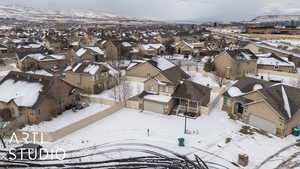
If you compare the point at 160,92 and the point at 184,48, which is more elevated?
the point at 184,48

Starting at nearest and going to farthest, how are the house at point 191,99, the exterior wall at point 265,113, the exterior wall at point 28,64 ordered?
the exterior wall at point 265,113 < the house at point 191,99 < the exterior wall at point 28,64

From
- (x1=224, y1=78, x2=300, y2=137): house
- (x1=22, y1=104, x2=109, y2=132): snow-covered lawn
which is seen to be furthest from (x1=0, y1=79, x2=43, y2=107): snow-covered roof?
(x1=224, y1=78, x2=300, y2=137): house

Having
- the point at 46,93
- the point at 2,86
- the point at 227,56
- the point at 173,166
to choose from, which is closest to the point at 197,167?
the point at 173,166

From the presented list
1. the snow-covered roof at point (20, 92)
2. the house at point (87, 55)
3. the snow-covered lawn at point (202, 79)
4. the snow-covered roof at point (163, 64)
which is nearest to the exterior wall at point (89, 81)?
the snow-covered roof at point (20, 92)

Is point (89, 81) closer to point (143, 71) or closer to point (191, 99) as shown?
point (143, 71)

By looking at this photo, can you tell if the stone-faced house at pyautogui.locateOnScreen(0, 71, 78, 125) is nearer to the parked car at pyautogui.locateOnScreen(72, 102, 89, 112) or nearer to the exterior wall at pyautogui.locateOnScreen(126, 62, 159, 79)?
the parked car at pyautogui.locateOnScreen(72, 102, 89, 112)

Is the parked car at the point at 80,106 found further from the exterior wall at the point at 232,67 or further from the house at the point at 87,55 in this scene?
the exterior wall at the point at 232,67

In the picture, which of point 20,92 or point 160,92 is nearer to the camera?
point 20,92

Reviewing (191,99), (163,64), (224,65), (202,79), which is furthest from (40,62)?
(224,65)
